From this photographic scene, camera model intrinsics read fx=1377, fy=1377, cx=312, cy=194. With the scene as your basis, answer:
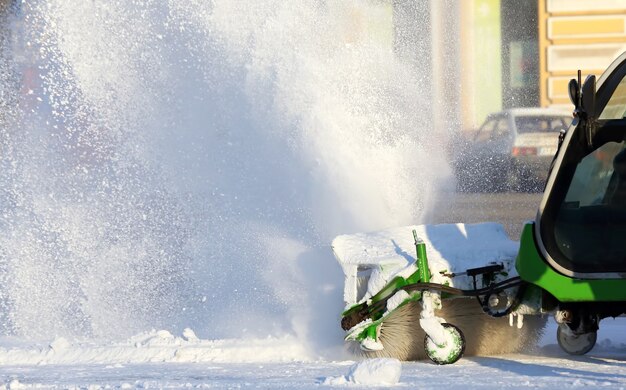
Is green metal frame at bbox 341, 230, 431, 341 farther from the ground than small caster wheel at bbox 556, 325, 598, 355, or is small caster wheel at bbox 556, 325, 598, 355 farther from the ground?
green metal frame at bbox 341, 230, 431, 341

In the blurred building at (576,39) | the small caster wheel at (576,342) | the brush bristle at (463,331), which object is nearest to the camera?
the brush bristle at (463,331)

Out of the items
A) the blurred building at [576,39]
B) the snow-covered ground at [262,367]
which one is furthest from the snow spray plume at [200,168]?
the blurred building at [576,39]

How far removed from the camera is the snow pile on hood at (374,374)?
20.0 ft

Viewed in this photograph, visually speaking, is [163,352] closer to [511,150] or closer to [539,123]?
[511,150]

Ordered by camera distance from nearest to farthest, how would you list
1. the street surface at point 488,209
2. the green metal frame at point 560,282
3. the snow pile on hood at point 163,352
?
the green metal frame at point 560,282, the snow pile on hood at point 163,352, the street surface at point 488,209

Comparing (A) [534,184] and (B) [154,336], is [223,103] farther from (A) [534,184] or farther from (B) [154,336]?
(A) [534,184]

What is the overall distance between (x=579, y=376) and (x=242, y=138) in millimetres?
4599

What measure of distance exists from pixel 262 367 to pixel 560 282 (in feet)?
5.10

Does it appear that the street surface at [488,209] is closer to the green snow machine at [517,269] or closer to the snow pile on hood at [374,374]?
the green snow machine at [517,269]

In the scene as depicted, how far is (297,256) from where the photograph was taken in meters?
8.58

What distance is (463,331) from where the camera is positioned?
714cm

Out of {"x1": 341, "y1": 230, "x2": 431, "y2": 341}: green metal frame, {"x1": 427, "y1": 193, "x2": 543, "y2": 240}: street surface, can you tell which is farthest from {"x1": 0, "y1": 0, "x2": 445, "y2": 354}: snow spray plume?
{"x1": 427, "y1": 193, "x2": 543, "y2": 240}: street surface

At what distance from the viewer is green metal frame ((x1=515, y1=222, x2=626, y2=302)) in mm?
6434

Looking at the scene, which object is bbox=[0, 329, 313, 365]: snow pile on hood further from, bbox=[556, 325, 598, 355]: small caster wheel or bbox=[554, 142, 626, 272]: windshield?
bbox=[554, 142, 626, 272]: windshield
